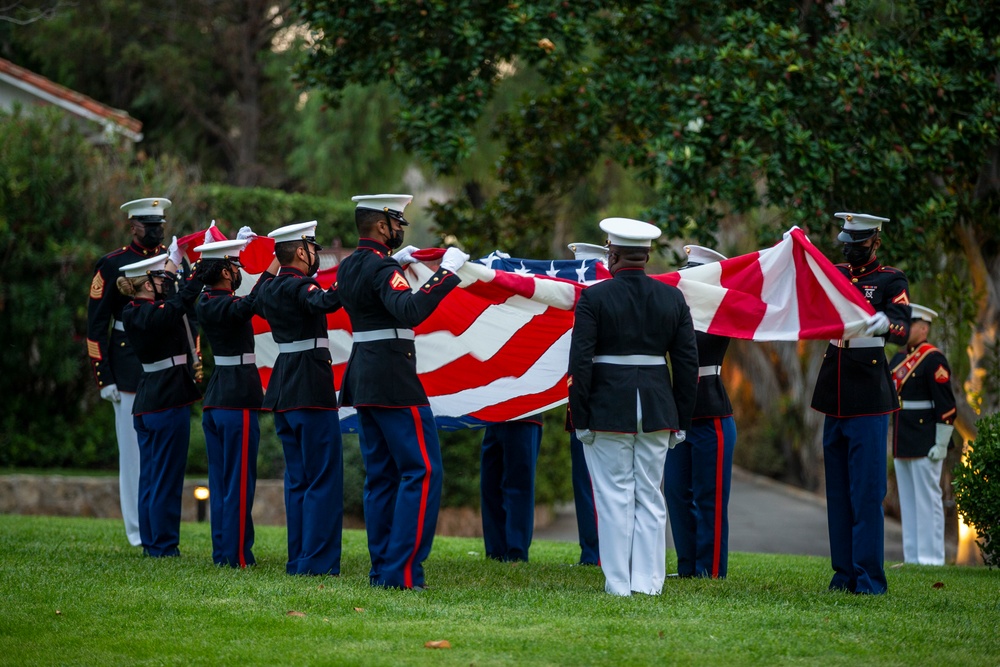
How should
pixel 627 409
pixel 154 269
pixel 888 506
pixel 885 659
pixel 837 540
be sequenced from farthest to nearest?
pixel 888 506
pixel 154 269
pixel 837 540
pixel 627 409
pixel 885 659

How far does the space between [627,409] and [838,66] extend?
5.62 metres

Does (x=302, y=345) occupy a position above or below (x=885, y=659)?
above

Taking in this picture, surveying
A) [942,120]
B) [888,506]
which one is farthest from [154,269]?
[888,506]

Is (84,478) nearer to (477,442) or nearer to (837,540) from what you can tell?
(477,442)

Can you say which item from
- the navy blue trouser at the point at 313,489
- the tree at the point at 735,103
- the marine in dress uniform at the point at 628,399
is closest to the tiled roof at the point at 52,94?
the tree at the point at 735,103

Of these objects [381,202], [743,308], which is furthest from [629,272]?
[381,202]

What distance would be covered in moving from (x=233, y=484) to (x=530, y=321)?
2453 millimetres

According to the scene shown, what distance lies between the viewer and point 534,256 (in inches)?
527

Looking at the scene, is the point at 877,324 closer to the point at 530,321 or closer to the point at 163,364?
the point at 530,321

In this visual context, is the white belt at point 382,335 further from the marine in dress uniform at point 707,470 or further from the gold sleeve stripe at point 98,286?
the gold sleeve stripe at point 98,286

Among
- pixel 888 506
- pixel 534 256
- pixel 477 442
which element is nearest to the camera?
pixel 534 256

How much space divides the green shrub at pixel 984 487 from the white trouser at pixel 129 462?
635 centimetres

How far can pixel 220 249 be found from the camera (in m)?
7.79

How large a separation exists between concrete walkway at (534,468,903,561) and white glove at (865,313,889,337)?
7014 millimetres
